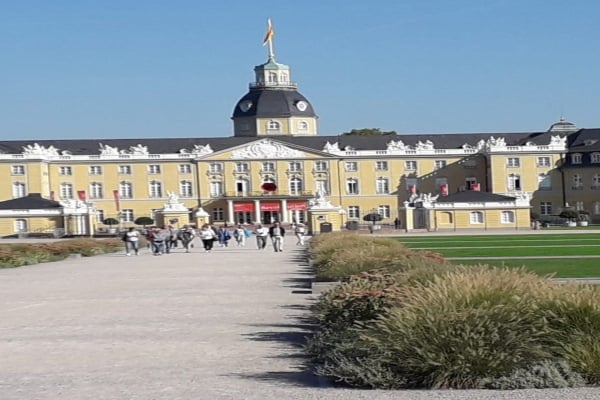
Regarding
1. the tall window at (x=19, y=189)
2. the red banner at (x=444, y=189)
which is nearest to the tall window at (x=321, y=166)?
the red banner at (x=444, y=189)

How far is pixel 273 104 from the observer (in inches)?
4397

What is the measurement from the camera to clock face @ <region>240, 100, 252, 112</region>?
11250cm

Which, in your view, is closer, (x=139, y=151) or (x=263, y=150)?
(x=139, y=151)

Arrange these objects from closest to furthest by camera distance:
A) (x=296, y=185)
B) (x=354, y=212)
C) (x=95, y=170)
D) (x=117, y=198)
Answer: (x=117, y=198)
(x=95, y=170)
(x=354, y=212)
(x=296, y=185)

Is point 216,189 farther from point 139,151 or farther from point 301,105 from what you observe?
point 301,105

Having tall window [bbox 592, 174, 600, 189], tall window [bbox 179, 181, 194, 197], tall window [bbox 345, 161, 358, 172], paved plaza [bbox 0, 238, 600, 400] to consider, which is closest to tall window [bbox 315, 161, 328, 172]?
tall window [bbox 345, 161, 358, 172]

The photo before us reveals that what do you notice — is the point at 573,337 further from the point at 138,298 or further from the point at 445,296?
the point at 138,298

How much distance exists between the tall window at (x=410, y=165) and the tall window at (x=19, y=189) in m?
39.3

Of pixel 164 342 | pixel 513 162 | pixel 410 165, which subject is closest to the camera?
pixel 164 342

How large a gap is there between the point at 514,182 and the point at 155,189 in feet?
123

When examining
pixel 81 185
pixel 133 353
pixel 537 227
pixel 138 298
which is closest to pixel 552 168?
pixel 537 227

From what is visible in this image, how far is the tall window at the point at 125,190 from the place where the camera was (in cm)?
10200

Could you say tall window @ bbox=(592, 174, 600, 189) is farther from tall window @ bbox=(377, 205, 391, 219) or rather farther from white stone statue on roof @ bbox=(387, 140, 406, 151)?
tall window @ bbox=(377, 205, 391, 219)

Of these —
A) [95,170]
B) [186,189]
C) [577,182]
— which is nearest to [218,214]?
[186,189]
